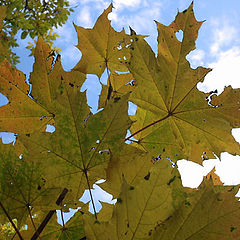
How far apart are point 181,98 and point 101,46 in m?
0.32

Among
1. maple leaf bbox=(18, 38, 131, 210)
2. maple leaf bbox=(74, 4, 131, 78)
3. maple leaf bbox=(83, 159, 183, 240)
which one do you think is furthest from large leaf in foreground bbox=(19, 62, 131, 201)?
maple leaf bbox=(74, 4, 131, 78)

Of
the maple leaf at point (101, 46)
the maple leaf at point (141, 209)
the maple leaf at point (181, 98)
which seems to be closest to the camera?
the maple leaf at point (141, 209)

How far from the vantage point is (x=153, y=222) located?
45 centimetres

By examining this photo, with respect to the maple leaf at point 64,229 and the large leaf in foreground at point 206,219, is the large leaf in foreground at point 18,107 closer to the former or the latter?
the maple leaf at point 64,229

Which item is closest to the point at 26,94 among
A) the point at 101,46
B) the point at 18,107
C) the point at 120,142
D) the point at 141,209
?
the point at 18,107

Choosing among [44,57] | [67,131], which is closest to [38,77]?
[44,57]

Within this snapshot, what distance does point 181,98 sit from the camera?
2.72 feet

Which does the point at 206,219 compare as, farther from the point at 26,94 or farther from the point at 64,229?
the point at 26,94

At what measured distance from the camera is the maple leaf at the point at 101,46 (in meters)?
0.90

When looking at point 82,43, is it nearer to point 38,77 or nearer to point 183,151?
point 38,77

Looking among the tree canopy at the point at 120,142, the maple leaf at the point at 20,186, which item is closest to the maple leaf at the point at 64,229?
the tree canopy at the point at 120,142

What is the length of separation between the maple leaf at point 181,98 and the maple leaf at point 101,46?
188mm

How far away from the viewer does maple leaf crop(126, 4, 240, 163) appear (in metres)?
0.78

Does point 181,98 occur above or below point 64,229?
above
